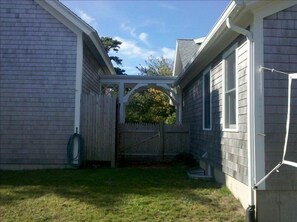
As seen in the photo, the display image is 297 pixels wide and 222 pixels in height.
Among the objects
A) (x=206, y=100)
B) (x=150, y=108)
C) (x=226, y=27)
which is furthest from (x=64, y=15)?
(x=150, y=108)

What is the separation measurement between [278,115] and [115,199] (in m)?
3.14

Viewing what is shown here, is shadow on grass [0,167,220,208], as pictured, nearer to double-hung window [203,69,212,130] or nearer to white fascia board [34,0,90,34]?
double-hung window [203,69,212,130]

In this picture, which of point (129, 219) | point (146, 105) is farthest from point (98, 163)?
point (146, 105)

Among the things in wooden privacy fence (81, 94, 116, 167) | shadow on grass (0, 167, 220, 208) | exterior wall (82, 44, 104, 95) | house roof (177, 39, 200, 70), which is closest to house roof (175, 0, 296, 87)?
wooden privacy fence (81, 94, 116, 167)

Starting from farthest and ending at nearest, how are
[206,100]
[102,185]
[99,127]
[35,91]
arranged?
[99,127], [35,91], [206,100], [102,185]

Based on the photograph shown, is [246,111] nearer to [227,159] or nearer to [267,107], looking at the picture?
[267,107]

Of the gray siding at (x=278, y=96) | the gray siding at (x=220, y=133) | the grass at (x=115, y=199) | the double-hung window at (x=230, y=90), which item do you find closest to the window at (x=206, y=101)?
the gray siding at (x=220, y=133)

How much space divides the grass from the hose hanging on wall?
1.56m

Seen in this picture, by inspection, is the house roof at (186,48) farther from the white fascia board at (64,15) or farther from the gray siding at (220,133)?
the white fascia board at (64,15)

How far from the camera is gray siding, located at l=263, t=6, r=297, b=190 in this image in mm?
5785

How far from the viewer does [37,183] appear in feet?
27.9

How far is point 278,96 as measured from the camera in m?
5.86

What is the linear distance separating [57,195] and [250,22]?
4.61 m

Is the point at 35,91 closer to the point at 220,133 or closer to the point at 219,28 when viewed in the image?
the point at 220,133
